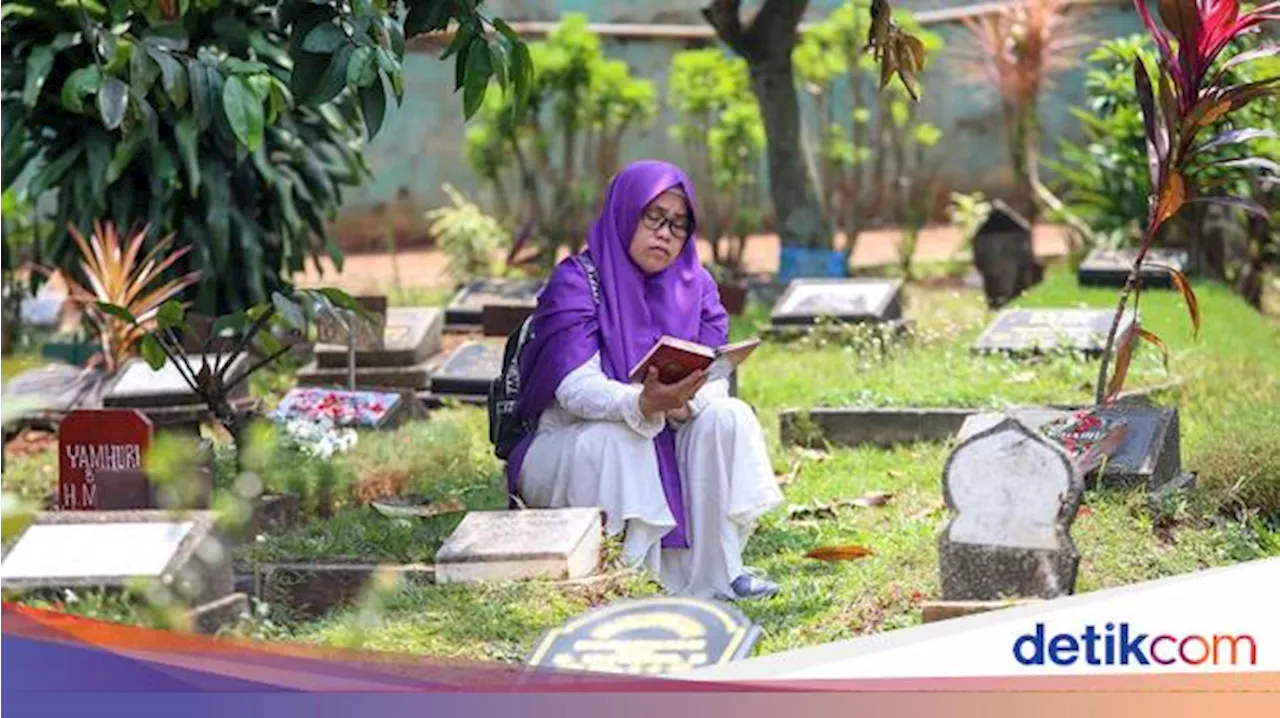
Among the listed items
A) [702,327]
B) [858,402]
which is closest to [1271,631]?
[702,327]

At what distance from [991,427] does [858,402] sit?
393 centimetres

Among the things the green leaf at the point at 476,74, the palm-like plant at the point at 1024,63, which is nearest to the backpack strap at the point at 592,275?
the green leaf at the point at 476,74

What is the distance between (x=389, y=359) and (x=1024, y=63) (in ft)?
20.7

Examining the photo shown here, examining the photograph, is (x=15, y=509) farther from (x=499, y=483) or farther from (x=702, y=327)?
(x=499, y=483)

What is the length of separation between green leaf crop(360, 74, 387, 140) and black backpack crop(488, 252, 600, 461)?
87 cm

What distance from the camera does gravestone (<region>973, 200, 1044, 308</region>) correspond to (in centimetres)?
1442

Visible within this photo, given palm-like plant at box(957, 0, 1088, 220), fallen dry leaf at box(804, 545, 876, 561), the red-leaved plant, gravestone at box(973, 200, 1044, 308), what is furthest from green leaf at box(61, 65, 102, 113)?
palm-like plant at box(957, 0, 1088, 220)

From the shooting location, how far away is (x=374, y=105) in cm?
743

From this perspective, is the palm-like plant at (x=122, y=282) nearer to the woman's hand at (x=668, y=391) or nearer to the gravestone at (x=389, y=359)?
the gravestone at (x=389, y=359)

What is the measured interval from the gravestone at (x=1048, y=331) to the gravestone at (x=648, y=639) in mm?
5517

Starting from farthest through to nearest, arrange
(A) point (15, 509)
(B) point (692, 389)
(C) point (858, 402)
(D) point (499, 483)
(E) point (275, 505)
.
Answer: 1. (C) point (858, 402)
2. (D) point (499, 483)
3. (E) point (275, 505)
4. (B) point (692, 389)
5. (A) point (15, 509)

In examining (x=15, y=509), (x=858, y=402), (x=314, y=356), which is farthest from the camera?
(x=314, y=356)

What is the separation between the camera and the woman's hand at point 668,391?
24.0ft

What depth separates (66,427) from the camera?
8328mm
